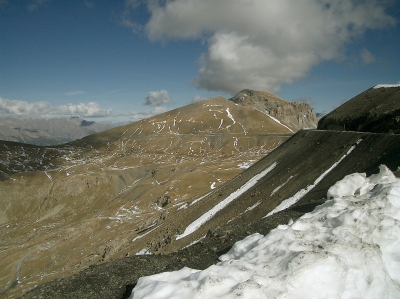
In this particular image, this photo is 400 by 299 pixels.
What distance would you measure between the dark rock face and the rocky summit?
2343cm

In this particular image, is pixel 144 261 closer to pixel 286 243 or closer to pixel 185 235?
pixel 286 243

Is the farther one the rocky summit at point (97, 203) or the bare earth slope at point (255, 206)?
the rocky summit at point (97, 203)

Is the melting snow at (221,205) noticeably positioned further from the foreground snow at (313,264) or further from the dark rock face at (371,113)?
the foreground snow at (313,264)

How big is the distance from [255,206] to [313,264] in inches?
1105

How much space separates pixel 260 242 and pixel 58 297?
30.8ft

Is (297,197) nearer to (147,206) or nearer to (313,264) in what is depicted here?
(313,264)

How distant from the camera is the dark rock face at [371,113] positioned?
1630 inches

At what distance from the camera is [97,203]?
12862 cm

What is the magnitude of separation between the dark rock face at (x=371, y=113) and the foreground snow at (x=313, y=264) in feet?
101

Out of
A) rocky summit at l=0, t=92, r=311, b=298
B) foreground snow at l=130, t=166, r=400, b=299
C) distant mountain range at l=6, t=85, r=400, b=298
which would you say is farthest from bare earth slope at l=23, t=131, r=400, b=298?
foreground snow at l=130, t=166, r=400, b=299

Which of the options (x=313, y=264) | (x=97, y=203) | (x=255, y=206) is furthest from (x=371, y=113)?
(x=97, y=203)

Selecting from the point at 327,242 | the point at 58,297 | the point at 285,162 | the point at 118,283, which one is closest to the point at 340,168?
the point at 285,162

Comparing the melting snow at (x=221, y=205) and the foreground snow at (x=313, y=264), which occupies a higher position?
the foreground snow at (x=313, y=264)

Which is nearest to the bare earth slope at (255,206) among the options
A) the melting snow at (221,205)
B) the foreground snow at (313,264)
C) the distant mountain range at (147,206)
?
the distant mountain range at (147,206)
